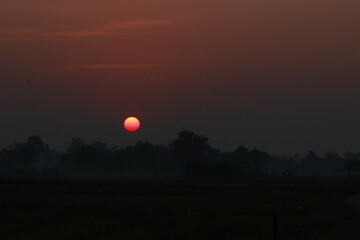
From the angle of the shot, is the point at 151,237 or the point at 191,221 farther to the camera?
the point at 191,221

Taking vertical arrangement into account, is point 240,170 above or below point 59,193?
above

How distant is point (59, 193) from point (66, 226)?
102ft

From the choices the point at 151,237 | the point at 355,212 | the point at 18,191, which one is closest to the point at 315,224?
the point at 355,212

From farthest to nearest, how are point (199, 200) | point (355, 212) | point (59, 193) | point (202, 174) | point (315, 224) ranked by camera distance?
point (202, 174) → point (59, 193) → point (199, 200) → point (355, 212) → point (315, 224)

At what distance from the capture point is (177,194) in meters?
67.4

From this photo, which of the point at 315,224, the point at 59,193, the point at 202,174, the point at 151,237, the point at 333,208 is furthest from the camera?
the point at 202,174

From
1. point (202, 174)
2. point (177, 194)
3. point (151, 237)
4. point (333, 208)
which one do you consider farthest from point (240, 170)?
point (151, 237)

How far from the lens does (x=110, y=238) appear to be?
3078 cm

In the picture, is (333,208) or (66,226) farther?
(333,208)

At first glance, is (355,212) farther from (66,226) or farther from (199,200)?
(199,200)

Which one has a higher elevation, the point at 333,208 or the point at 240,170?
the point at 240,170

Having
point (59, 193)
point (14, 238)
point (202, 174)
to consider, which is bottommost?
point (14, 238)

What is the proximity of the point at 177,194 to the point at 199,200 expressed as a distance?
28.2ft

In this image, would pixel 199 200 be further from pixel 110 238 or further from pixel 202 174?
pixel 202 174
